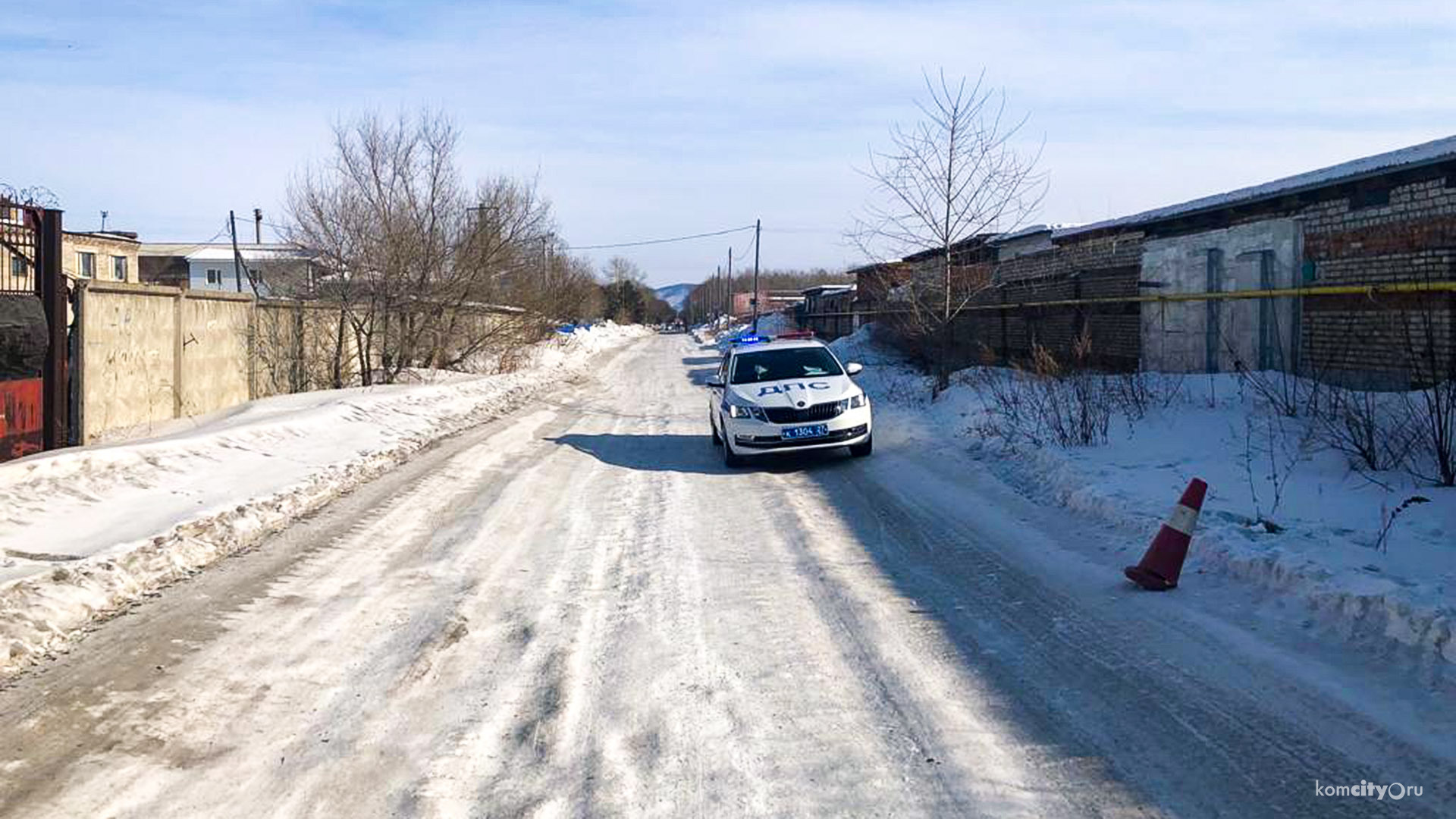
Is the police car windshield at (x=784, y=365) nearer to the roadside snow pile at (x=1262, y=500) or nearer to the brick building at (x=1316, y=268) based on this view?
the roadside snow pile at (x=1262, y=500)

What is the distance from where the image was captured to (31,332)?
12.0m

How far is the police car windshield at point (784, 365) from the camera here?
45.5 ft

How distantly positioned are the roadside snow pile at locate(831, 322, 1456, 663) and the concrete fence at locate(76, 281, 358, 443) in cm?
1058

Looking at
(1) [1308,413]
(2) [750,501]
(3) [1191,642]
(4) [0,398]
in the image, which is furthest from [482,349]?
(3) [1191,642]

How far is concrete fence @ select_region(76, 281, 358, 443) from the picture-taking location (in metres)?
14.1

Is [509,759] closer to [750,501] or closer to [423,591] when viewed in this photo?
[423,591]

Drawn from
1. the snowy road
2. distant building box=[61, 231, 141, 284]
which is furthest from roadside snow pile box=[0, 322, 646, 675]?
distant building box=[61, 231, 141, 284]

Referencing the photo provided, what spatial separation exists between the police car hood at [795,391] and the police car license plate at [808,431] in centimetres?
27

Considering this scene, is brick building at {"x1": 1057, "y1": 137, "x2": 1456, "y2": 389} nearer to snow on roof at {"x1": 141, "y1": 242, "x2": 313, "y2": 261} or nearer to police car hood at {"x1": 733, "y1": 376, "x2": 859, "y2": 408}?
police car hood at {"x1": 733, "y1": 376, "x2": 859, "y2": 408}

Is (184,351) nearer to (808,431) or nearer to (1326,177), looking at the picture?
(808,431)

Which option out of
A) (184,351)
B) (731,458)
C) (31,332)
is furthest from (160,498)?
(184,351)

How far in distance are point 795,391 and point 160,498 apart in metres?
6.80

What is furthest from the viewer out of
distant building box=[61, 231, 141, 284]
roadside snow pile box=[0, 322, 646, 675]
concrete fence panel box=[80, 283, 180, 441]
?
distant building box=[61, 231, 141, 284]

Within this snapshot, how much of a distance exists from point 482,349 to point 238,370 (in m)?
12.1
